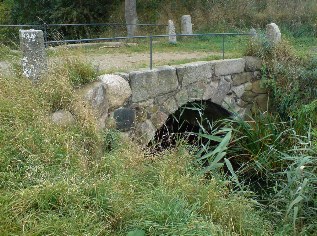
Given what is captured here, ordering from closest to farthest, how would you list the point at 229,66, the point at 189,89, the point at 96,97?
the point at 96,97, the point at 189,89, the point at 229,66

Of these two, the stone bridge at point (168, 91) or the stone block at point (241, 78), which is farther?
the stone block at point (241, 78)

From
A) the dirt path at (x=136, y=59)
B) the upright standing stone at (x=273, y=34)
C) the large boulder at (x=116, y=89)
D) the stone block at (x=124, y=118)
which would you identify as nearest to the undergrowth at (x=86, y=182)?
the large boulder at (x=116, y=89)

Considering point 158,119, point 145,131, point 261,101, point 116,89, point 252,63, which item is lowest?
point 261,101

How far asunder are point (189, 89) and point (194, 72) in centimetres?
30

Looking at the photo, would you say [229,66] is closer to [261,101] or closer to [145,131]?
[261,101]

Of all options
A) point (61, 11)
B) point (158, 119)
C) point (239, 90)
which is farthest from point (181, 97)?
point (61, 11)

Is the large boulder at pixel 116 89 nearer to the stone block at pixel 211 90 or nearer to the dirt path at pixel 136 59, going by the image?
the dirt path at pixel 136 59

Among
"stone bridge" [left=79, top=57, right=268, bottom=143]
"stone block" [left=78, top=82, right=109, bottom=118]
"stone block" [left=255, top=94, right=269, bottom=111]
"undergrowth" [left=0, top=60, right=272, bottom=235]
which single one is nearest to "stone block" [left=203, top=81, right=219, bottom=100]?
"stone bridge" [left=79, top=57, right=268, bottom=143]

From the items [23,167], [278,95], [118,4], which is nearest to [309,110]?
[278,95]

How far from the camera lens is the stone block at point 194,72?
8.03m

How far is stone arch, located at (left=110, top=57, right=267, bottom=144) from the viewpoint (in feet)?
23.9

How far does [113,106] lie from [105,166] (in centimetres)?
188

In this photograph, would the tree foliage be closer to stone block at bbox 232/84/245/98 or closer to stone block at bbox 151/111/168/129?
stone block at bbox 232/84/245/98

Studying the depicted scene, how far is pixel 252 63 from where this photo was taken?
31.2ft
